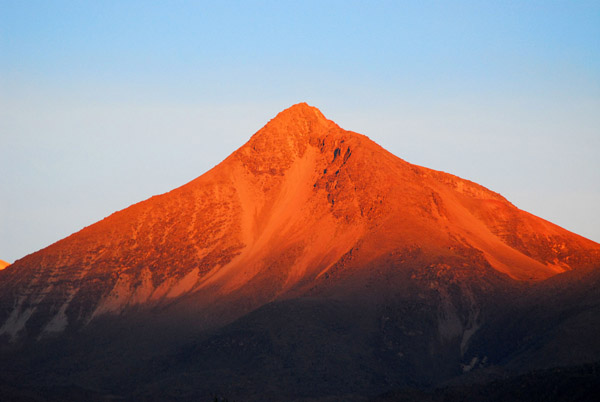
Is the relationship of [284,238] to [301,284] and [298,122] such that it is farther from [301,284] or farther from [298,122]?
[298,122]

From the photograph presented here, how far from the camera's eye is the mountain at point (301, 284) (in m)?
111

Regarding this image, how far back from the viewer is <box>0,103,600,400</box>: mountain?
111250mm

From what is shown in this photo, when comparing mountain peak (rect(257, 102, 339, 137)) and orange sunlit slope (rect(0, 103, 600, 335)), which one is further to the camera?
mountain peak (rect(257, 102, 339, 137))

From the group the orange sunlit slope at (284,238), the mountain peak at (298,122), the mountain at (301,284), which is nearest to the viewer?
the mountain at (301,284)

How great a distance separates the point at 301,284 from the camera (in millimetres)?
133000

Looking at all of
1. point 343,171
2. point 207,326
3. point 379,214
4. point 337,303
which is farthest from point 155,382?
point 343,171

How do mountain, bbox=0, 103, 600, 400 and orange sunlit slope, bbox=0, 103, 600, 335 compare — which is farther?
orange sunlit slope, bbox=0, 103, 600, 335

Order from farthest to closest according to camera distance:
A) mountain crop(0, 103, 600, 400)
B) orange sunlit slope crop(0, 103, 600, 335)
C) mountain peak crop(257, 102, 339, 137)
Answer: mountain peak crop(257, 102, 339, 137) → orange sunlit slope crop(0, 103, 600, 335) → mountain crop(0, 103, 600, 400)

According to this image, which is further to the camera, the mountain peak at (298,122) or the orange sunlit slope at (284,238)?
the mountain peak at (298,122)

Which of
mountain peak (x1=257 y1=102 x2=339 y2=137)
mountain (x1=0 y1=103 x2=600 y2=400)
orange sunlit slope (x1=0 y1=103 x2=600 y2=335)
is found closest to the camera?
mountain (x1=0 y1=103 x2=600 y2=400)

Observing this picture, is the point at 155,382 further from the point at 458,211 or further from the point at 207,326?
the point at 458,211

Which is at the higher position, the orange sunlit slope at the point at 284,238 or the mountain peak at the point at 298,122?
the mountain peak at the point at 298,122

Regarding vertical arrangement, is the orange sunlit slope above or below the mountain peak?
below

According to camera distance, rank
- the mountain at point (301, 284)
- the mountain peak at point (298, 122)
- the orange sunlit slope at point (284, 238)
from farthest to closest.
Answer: the mountain peak at point (298, 122)
the orange sunlit slope at point (284, 238)
the mountain at point (301, 284)
